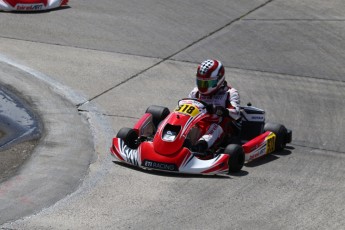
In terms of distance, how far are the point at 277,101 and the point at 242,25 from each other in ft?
13.7

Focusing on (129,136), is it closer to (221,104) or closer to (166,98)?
(221,104)

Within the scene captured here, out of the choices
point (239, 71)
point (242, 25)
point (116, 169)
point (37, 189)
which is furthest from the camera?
point (242, 25)

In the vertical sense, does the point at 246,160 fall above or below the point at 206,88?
below

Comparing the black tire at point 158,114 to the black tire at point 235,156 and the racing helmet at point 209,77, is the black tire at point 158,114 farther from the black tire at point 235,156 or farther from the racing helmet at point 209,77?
the black tire at point 235,156

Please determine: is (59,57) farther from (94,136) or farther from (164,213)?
(164,213)

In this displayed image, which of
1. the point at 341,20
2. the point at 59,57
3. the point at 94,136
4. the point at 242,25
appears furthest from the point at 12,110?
the point at 341,20

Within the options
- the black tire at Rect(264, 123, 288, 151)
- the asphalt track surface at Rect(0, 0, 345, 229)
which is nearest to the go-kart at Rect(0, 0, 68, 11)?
the asphalt track surface at Rect(0, 0, 345, 229)

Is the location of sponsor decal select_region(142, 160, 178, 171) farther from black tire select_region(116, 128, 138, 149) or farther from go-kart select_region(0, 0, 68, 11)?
go-kart select_region(0, 0, 68, 11)

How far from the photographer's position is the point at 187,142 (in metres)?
11.6

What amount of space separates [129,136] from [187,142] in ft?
2.66

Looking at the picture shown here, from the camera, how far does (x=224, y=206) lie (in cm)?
1035

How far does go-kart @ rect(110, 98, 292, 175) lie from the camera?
11.3 m

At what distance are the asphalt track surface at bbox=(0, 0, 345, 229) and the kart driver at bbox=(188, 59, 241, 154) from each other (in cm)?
60

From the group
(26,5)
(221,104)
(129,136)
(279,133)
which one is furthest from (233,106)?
→ (26,5)
